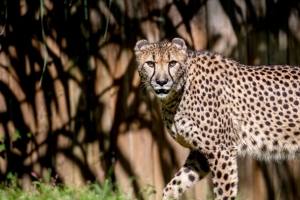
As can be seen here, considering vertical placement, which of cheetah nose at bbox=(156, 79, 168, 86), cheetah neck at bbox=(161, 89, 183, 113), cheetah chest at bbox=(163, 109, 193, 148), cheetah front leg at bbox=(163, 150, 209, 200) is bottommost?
cheetah front leg at bbox=(163, 150, 209, 200)

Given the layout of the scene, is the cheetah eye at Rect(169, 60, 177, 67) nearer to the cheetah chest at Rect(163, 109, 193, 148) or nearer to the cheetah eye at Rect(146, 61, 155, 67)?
the cheetah eye at Rect(146, 61, 155, 67)

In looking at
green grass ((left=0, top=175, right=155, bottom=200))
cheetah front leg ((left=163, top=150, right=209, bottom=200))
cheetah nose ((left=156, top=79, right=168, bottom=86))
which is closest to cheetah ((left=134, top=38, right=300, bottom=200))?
cheetah front leg ((left=163, top=150, right=209, bottom=200))

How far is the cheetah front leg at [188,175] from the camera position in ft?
17.7

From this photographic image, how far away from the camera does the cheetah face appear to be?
5.05 m

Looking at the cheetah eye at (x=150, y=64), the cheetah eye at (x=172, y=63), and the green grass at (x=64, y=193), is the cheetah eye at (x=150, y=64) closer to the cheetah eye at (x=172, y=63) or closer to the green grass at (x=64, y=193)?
the cheetah eye at (x=172, y=63)

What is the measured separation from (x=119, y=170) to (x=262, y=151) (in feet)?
4.11

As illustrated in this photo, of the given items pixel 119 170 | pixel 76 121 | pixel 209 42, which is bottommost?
pixel 119 170

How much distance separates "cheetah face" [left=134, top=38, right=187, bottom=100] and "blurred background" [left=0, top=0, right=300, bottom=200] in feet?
3.04

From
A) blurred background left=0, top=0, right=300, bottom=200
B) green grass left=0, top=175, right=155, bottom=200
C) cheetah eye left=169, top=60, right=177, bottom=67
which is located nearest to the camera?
green grass left=0, top=175, right=155, bottom=200

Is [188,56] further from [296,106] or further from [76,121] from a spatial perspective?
[76,121]

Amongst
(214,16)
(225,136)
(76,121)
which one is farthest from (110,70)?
(225,136)

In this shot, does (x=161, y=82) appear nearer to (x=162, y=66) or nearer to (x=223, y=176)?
(x=162, y=66)

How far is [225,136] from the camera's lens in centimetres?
532

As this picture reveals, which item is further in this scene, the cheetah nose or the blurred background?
the blurred background
